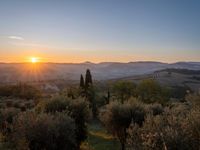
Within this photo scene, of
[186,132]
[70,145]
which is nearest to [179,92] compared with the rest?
[70,145]

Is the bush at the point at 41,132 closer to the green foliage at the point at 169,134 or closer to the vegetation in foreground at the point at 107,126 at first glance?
the vegetation in foreground at the point at 107,126

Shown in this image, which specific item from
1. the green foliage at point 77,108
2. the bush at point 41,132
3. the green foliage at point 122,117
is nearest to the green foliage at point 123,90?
the green foliage at point 122,117

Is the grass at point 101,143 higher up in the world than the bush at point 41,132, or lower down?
lower down

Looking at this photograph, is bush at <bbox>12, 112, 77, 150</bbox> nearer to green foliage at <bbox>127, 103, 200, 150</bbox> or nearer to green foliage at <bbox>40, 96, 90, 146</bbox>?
green foliage at <bbox>127, 103, 200, 150</bbox>

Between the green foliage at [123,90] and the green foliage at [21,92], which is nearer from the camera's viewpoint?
the green foliage at [123,90]

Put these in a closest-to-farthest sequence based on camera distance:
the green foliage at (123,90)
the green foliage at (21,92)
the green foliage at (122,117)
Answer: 1. the green foliage at (122,117)
2. the green foliage at (123,90)
3. the green foliage at (21,92)

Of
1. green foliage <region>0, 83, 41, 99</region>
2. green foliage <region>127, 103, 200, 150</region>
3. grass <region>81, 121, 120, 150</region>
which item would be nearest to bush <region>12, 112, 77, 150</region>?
green foliage <region>127, 103, 200, 150</region>

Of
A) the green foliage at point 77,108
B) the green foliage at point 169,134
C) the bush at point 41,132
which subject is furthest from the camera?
the green foliage at point 77,108

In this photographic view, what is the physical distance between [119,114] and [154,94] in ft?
145

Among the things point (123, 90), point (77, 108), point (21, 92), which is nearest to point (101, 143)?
point (77, 108)

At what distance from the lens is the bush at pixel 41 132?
64.4 ft

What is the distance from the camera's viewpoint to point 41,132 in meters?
20.1

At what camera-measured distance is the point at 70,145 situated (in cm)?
2203

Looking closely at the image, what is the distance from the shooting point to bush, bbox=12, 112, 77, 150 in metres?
19.6
